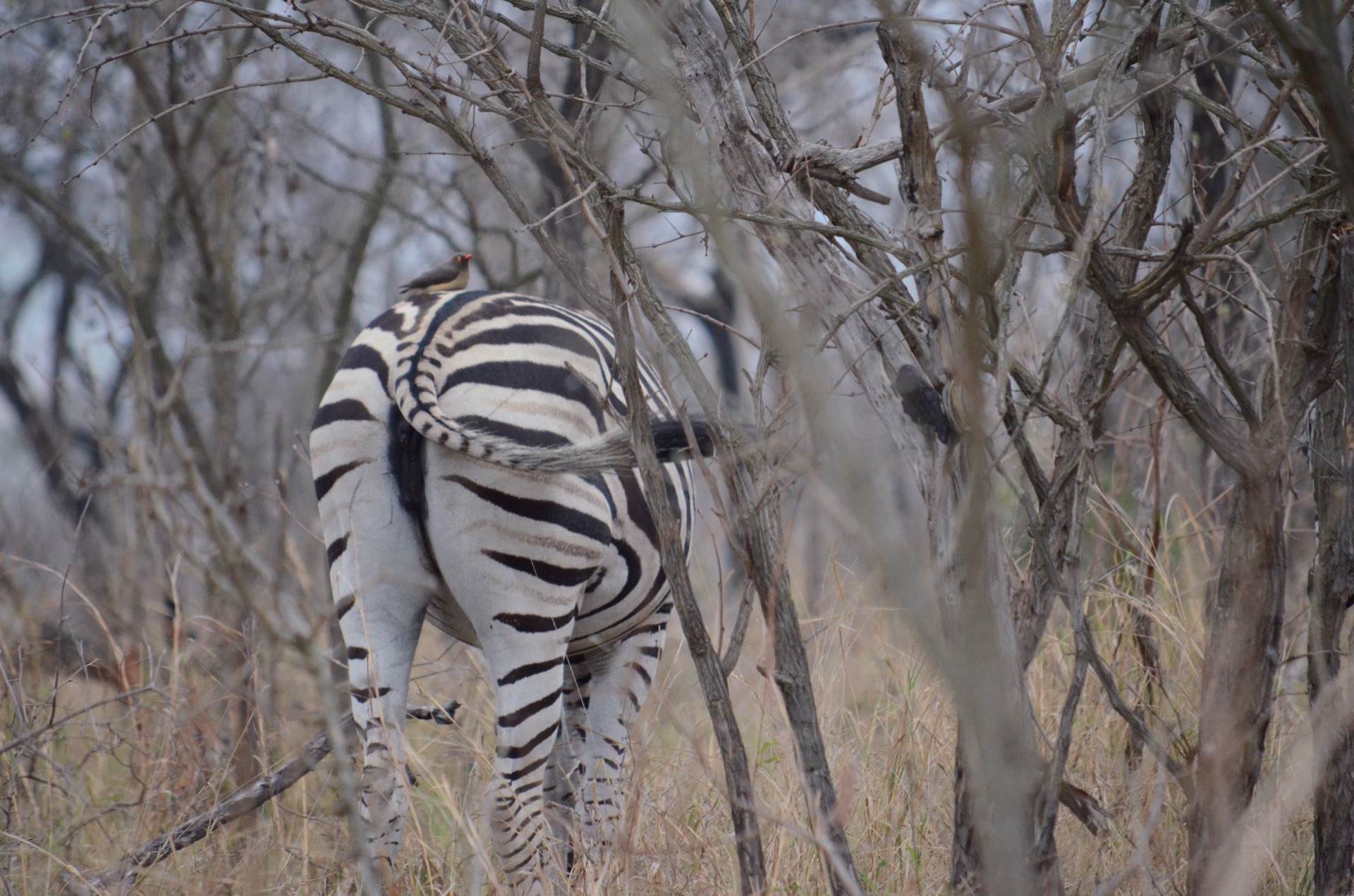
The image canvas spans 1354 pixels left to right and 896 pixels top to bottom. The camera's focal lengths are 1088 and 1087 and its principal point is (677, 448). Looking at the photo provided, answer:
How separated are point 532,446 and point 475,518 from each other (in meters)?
0.22

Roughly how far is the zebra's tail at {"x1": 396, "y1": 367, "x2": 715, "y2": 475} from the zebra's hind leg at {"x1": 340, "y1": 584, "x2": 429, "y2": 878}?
1.49ft

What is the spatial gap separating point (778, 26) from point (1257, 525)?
1167cm

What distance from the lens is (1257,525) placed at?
2.09 metres

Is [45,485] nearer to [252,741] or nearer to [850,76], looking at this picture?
[252,741]

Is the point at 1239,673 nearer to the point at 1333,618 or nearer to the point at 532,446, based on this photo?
the point at 1333,618

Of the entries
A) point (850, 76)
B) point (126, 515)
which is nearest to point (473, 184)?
point (850, 76)

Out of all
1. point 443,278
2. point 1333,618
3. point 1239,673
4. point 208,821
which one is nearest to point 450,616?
point 208,821

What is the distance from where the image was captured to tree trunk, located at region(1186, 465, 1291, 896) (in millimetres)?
2127

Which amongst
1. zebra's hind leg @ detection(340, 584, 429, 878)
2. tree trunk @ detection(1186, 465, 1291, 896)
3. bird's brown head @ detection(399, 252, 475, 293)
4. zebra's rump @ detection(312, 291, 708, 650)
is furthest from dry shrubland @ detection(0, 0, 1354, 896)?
bird's brown head @ detection(399, 252, 475, 293)

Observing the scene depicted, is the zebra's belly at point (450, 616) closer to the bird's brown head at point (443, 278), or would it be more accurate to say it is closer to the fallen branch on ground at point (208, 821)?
the fallen branch on ground at point (208, 821)

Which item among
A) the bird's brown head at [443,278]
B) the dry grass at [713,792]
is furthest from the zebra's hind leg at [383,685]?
the bird's brown head at [443,278]

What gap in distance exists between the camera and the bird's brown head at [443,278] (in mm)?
3447

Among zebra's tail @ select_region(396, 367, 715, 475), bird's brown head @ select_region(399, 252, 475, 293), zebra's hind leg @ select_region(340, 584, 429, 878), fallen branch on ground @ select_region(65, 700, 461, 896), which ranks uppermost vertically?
bird's brown head @ select_region(399, 252, 475, 293)

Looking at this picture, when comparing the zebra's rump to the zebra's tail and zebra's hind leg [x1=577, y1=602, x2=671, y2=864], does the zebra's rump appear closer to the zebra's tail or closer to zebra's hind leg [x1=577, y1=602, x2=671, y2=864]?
the zebra's tail
